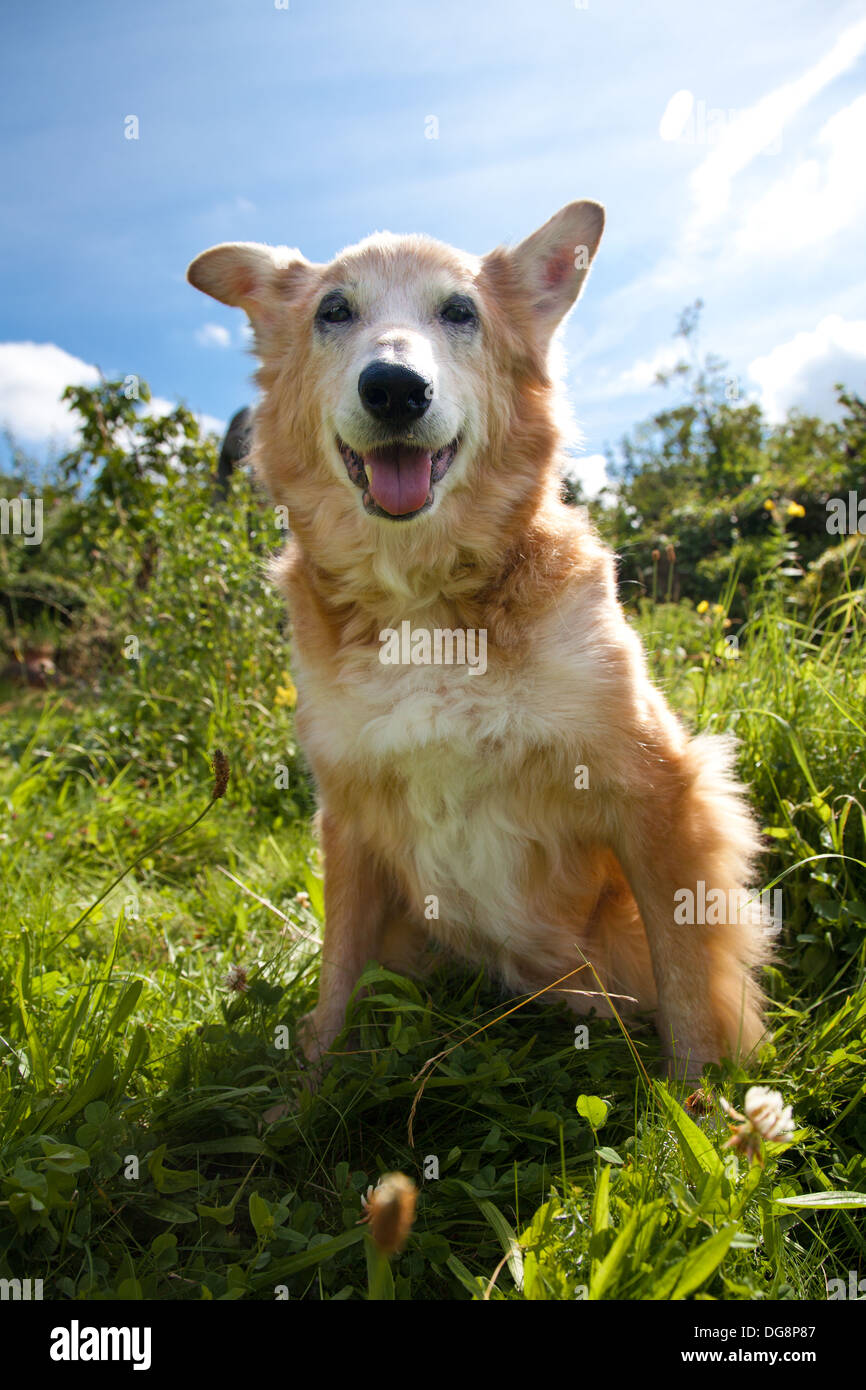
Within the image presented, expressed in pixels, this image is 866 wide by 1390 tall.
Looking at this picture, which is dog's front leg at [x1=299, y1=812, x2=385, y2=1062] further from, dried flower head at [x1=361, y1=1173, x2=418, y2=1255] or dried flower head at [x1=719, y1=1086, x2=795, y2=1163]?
dried flower head at [x1=361, y1=1173, x2=418, y2=1255]

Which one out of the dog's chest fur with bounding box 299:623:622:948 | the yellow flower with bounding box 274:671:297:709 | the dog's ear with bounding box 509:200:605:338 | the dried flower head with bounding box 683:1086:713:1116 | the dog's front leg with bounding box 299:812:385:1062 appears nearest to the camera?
the dried flower head with bounding box 683:1086:713:1116

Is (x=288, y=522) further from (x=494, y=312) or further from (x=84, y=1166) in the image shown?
(x=84, y=1166)

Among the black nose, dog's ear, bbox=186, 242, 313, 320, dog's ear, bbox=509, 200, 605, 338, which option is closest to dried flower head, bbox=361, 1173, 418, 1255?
the black nose

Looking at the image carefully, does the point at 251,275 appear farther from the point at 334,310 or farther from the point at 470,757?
the point at 470,757

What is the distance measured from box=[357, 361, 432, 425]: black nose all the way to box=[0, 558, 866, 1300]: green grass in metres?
1.24

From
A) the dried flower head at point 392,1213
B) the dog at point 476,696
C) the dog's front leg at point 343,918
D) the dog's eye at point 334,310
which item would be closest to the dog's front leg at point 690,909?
the dog at point 476,696

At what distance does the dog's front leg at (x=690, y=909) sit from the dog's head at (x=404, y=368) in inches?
35.0

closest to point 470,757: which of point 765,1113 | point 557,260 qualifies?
point 765,1113

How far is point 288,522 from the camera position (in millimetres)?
2549

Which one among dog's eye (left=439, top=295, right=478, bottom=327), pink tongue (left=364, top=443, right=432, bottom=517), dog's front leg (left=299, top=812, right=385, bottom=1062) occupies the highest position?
dog's eye (left=439, top=295, right=478, bottom=327)

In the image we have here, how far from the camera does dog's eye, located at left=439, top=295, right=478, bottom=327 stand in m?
2.52

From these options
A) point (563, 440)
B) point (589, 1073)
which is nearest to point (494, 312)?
point (563, 440)
